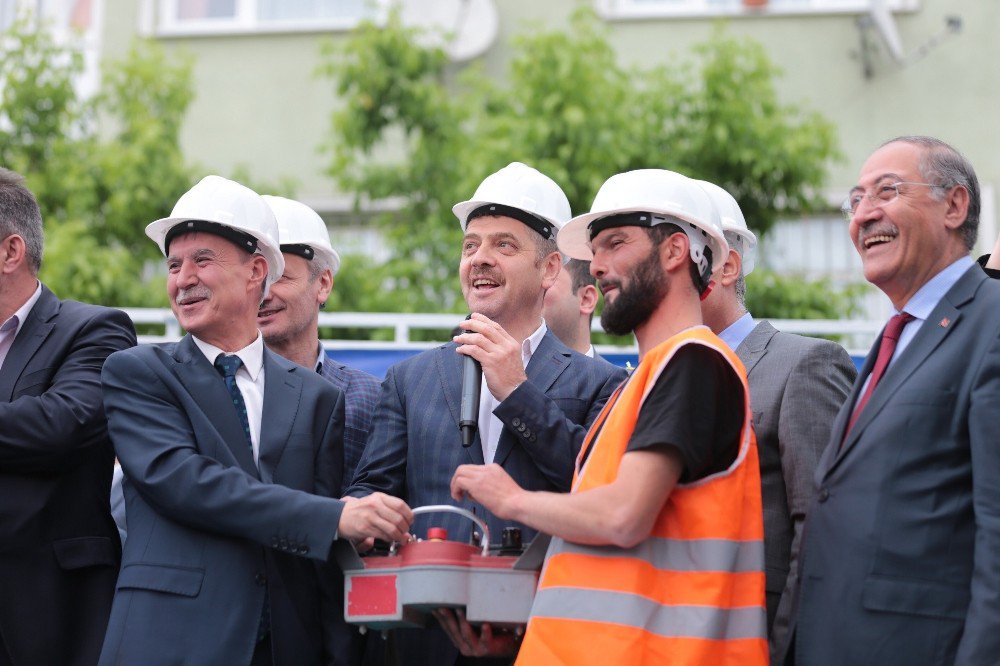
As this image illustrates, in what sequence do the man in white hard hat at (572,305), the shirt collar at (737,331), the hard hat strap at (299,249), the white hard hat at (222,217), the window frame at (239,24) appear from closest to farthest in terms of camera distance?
the white hard hat at (222,217) < the shirt collar at (737,331) < the hard hat strap at (299,249) < the man in white hard hat at (572,305) < the window frame at (239,24)

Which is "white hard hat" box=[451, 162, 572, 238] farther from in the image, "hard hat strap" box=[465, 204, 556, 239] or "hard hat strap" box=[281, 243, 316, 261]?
"hard hat strap" box=[281, 243, 316, 261]

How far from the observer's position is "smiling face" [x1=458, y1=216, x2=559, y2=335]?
4.58 meters

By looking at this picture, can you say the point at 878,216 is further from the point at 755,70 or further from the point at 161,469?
the point at 755,70

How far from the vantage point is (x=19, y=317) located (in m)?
4.78

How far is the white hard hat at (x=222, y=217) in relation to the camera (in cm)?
444

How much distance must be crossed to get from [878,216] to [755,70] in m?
7.81

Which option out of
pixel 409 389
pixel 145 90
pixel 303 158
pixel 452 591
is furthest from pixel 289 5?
pixel 452 591

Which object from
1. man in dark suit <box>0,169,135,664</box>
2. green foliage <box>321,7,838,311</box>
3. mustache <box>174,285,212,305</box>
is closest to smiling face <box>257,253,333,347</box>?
man in dark suit <box>0,169,135,664</box>

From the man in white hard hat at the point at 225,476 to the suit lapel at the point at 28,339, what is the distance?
54cm

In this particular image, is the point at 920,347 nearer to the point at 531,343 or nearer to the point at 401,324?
the point at 531,343

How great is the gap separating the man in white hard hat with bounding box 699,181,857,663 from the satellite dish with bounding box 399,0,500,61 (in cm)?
956

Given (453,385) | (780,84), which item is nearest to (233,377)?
(453,385)

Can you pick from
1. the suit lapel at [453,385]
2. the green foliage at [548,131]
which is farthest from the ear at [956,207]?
the green foliage at [548,131]

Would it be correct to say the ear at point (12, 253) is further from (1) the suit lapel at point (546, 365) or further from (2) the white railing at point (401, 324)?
(2) the white railing at point (401, 324)
